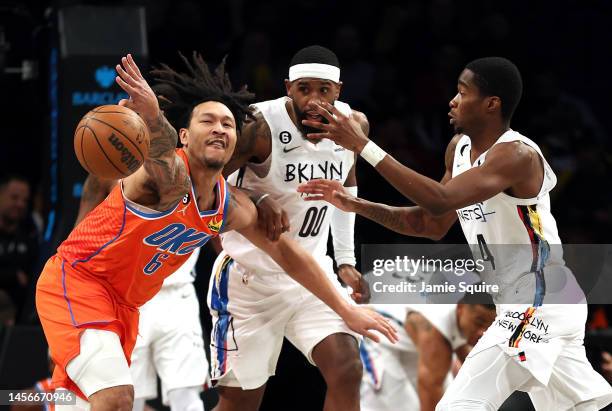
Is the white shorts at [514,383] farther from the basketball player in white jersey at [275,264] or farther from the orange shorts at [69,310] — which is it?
the orange shorts at [69,310]

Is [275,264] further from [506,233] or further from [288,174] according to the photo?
[506,233]

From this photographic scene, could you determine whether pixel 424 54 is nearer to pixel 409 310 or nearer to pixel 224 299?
pixel 409 310

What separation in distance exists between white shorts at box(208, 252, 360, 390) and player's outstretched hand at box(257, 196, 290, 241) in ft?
1.56

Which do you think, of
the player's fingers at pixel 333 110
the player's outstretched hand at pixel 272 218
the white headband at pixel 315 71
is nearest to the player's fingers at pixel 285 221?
the player's outstretched hand at pixel 272 218

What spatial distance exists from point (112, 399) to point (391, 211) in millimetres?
1809

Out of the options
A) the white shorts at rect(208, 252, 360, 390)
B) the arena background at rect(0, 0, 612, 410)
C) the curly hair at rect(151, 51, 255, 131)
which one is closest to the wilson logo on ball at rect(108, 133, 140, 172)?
the curly hair at rect(151, 51, 255, 131)

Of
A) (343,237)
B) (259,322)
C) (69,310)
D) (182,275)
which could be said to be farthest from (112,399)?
(182,275)

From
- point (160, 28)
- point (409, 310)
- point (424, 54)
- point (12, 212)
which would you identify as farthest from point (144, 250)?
point (424, 54)

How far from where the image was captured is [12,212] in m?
9.08

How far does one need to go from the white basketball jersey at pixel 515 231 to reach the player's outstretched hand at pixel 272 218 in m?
0.93

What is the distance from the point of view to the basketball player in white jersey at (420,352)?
7.17 metres

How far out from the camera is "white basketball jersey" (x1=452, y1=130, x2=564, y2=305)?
550cm

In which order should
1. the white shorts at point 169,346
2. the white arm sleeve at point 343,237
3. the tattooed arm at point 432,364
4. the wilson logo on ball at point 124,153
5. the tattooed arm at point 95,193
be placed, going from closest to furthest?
1. the wilson logo on ball at point 124,153
2. the tattooed arm at point 95,193
3. the white arm sleeve at point 343,237
4. the tattooed arm at point 432,364
5. the white shorts at point 169,346

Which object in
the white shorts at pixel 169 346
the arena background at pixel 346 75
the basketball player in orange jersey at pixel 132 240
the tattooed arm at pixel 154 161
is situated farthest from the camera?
the arena background at pixel 346 75
